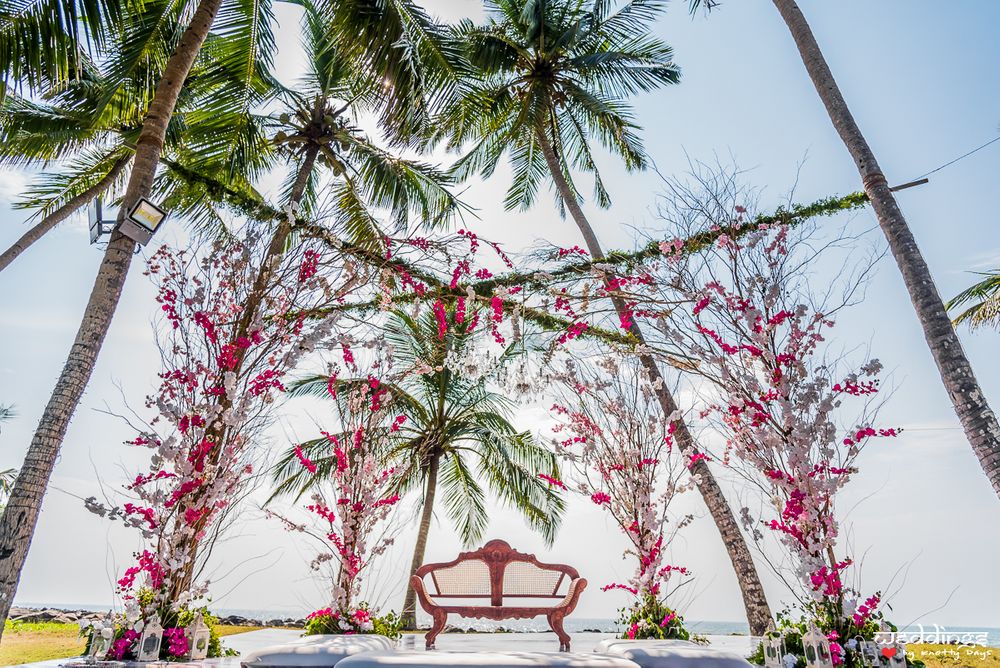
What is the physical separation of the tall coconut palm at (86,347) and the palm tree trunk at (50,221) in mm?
2507

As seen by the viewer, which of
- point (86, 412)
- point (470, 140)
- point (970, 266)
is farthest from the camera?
point (970, 266)

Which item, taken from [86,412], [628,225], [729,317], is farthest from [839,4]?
[86,412]

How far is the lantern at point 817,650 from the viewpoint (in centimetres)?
305

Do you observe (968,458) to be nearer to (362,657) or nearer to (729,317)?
(729,317)

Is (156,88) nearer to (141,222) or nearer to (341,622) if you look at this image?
(141,222)

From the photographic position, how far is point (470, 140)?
26.9ft

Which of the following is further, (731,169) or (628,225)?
(628,225)

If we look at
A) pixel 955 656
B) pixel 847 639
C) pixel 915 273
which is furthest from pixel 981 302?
pixel 847 639

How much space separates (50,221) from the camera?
6.23 meters

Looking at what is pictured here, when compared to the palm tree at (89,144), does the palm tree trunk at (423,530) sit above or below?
below

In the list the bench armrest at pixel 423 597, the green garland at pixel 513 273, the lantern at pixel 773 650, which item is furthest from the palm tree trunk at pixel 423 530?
the lantern at pixel 773 650

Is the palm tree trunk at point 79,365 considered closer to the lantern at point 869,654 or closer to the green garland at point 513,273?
the green garland at point 513,273

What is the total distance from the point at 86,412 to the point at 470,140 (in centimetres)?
626

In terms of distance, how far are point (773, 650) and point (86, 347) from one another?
4.49 metres
